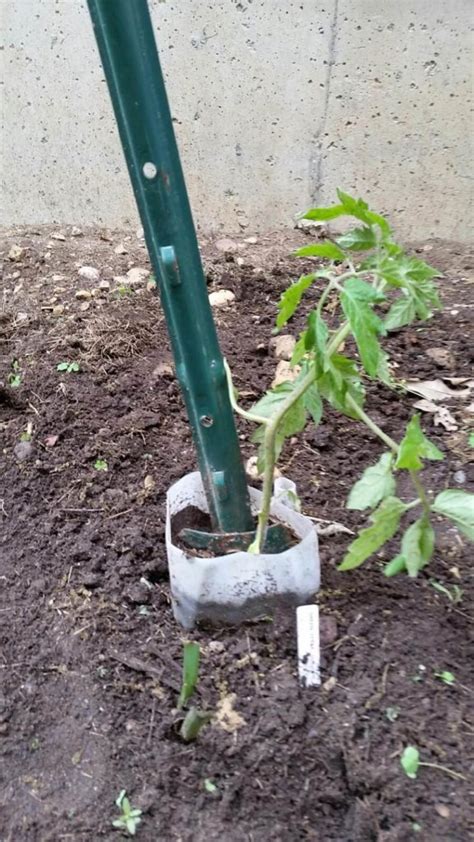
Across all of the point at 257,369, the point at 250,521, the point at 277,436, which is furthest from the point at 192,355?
the point at 257,369

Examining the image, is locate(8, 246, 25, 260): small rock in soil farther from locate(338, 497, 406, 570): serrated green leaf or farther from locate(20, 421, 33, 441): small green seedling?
locate(338, 497, 406, 570): serrated green leaf

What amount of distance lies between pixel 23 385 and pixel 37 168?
1.21 meters

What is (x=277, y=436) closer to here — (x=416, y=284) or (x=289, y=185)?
(x=416, y=284)

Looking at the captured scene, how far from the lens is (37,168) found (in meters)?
2.52

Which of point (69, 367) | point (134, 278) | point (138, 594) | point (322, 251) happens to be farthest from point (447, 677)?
point (134, 278)

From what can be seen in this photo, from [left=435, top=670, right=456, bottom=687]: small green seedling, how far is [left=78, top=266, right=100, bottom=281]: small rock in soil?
1566 mm

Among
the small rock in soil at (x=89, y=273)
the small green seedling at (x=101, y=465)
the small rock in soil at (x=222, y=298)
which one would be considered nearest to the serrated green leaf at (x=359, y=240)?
the small green seedling at (x=101, y=465)

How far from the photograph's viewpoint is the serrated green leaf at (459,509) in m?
0.86

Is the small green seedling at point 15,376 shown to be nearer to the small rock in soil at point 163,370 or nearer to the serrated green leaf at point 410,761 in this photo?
the small rock in soil at point 163,370

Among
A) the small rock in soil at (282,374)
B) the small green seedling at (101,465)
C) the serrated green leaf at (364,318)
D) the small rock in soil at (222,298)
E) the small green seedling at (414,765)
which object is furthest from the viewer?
the small rock in soil at (222,298)

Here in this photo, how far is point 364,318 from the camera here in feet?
2.55

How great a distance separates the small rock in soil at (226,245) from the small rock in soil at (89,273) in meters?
0.42

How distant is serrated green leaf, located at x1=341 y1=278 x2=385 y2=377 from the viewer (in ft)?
2.54

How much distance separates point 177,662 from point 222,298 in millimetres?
1150
